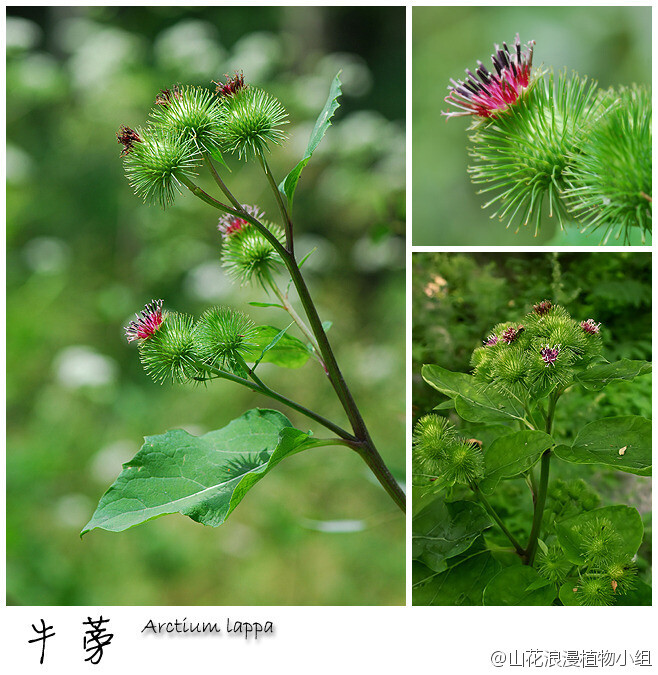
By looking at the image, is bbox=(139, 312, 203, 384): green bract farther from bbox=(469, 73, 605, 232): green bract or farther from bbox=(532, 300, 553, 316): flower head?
bbox=(532, 300, 553, 316): flower head

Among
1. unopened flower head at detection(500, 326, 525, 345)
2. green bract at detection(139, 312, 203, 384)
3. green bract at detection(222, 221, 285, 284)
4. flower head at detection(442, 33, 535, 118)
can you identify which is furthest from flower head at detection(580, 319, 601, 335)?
green bract at detection(139, 312, 203, 384)

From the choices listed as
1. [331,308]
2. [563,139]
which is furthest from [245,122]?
[331,308]

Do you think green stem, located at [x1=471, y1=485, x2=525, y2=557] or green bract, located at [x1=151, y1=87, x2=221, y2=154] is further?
green stem, located at [x1=471, y1=485, x2=525, y2=557]

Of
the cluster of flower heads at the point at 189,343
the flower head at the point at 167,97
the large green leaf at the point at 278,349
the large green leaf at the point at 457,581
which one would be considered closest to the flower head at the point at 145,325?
the cluster of flower heads at the point at 189,343

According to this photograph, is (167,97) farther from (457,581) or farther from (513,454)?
(457,581)

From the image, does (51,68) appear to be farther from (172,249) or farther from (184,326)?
(184,326)

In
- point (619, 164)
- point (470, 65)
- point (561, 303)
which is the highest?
point (470, 65)

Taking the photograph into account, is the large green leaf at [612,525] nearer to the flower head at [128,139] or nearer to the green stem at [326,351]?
the green stem at [326,351]
